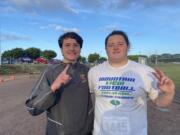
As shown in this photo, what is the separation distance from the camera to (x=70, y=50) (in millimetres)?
4215

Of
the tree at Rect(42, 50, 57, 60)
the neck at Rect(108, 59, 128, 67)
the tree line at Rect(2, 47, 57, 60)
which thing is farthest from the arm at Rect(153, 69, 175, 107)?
the tree at Rect(42, 50, 57, 60)

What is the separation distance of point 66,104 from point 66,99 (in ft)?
0.16

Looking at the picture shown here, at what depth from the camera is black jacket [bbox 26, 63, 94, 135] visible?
404cm

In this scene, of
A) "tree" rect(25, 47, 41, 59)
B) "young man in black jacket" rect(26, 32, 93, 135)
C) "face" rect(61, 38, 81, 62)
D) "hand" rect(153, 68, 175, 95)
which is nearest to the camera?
"hand" rect(153, 68, 175, 95)

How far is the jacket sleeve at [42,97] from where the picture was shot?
3.96 m

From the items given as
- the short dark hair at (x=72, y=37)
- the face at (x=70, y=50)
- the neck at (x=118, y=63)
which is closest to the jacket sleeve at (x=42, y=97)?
the face at (x=70, y=50)

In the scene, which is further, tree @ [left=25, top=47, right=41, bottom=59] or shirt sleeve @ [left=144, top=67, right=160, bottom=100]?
tree @ [left=25, top=47, right=41, bottom=59]

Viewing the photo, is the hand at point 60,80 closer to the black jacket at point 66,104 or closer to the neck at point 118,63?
the black jacket at point 66,104


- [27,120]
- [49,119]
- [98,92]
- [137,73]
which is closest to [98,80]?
[98,92]

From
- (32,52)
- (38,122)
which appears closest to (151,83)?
(38,122)

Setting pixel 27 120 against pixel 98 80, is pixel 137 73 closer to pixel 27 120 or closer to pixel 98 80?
pixel 98 80

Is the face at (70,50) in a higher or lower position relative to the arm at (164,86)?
higher

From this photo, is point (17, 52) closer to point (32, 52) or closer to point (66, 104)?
point (32, 52)

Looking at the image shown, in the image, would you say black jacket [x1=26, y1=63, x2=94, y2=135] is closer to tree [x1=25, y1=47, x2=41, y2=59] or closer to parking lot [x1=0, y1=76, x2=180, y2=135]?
parking lot [x1=0, y1=76, x2=180, y2=135]
